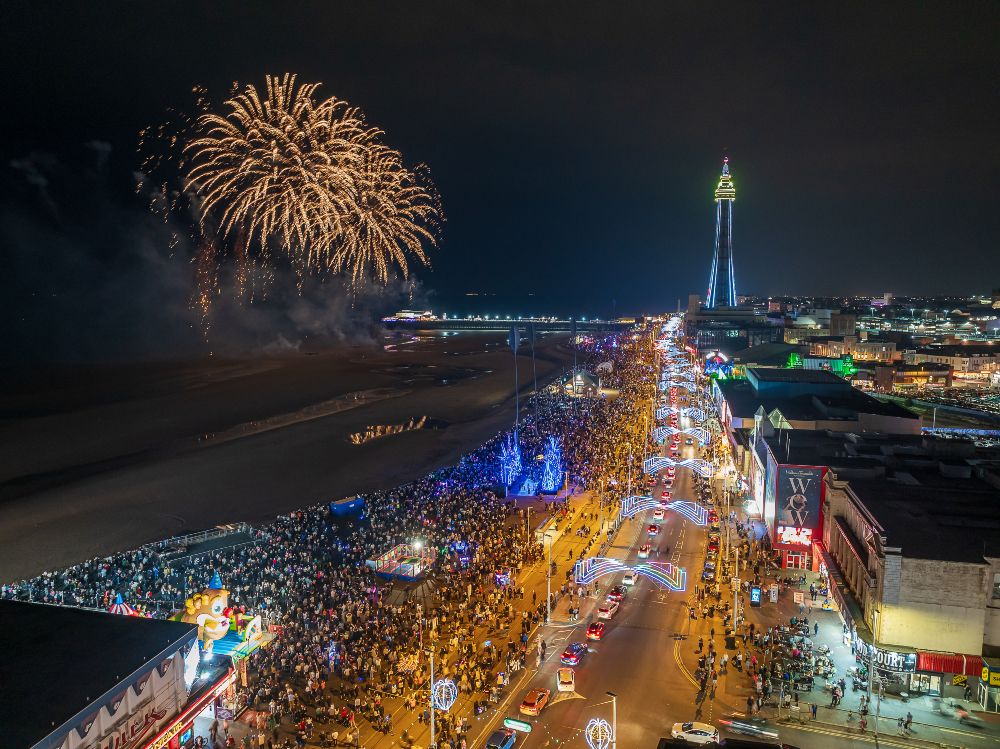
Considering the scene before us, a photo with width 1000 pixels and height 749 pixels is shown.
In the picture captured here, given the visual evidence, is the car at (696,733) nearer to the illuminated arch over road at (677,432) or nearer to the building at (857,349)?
the illuminated arch over road at (677,432)

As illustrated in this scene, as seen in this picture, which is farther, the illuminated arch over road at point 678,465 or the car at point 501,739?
the illuminated arch over road at point 678,465

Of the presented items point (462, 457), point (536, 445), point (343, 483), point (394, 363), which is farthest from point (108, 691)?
point (394, 363)

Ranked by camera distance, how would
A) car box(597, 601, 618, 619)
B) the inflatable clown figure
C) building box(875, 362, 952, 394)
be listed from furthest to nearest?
1. building box(875, 362, 952, 394)
2. car box(597, 601, 618, 619)
3. the inflatable clown figure

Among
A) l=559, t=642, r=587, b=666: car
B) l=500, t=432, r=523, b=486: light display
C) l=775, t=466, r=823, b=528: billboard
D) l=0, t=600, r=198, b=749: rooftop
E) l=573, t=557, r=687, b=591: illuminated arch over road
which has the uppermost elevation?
l=0, t=600, r=198, b=749: rooftop

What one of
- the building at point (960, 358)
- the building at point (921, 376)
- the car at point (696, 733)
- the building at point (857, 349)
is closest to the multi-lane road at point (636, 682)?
the car at point (696, 733)

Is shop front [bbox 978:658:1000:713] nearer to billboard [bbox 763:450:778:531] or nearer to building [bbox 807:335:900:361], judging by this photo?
billboard [bbox 763:450:778:531]

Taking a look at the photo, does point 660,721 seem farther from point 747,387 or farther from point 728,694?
point 747,387

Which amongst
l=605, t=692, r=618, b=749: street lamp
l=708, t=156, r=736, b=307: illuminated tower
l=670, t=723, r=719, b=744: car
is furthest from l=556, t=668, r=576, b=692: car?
l=708, t=156, r=736, b=307: illuminated tower
